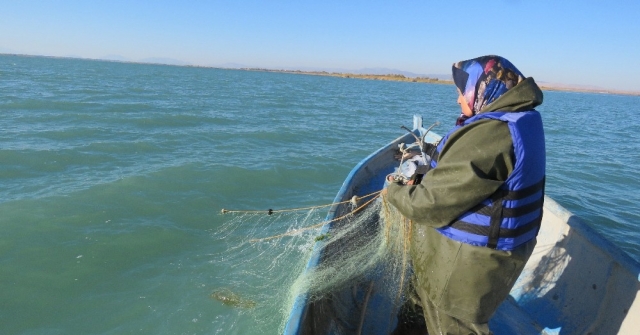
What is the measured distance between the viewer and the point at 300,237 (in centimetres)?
698

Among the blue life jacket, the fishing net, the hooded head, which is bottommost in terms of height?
the fishing net

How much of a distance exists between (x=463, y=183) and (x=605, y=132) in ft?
99.5

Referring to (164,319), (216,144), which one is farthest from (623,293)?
(216,144)

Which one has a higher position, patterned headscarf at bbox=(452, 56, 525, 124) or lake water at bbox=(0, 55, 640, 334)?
patterned headscarf at bbox=(452, 56, 525, 124)

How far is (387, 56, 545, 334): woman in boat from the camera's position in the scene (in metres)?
2.23

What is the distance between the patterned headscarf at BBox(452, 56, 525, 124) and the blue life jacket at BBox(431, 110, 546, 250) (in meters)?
0.20

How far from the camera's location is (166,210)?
8516mm

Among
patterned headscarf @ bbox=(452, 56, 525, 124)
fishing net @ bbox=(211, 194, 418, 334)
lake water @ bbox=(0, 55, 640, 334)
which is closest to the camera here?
patterned headscarf @ bbox=(452, 56, 525, 124)

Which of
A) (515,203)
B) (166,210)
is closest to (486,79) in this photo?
(515,203)

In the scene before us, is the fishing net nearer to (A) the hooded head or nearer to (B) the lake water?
(B) the lake water

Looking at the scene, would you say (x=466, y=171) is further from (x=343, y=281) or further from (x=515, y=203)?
(x=343, y=281)

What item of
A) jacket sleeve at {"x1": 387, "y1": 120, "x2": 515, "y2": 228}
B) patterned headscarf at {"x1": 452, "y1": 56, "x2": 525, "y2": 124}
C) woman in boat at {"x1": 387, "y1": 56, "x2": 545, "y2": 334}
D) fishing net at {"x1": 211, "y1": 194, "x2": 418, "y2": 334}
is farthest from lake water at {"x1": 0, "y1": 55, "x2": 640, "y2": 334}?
patterned headscarf at {"x1": 452, "y1": 56, "x2": 525, "y2": 124}

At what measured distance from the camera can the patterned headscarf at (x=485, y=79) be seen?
2.43 meters

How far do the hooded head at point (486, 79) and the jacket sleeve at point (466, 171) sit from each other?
28 cm
